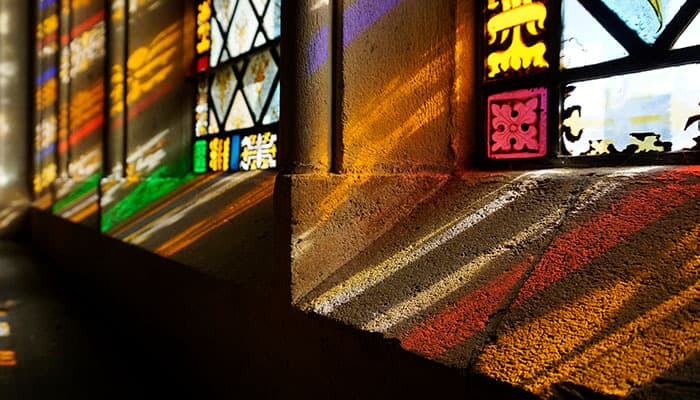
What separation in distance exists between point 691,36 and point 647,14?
100mm

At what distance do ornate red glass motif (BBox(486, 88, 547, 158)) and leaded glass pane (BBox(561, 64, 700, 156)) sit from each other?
0.18 ft

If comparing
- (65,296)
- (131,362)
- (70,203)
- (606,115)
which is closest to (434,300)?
(606,115)

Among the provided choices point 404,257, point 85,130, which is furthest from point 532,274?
point 85,130

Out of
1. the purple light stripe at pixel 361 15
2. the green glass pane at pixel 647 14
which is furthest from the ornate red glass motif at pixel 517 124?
the purple light stripe at pixel 361 15

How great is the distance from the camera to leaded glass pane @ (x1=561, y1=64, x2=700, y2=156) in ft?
3.38

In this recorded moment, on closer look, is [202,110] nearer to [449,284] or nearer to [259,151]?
[259,151]

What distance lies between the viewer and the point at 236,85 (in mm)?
2516

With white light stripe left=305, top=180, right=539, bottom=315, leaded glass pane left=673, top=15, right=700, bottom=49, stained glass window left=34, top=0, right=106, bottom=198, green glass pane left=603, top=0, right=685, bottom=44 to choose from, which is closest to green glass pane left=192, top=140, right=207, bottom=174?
stained glass window left=34, top=0, right=106, bottom=198

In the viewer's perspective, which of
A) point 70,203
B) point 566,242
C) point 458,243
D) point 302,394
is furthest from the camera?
point 70,203

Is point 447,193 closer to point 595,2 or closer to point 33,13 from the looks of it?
point 595,2

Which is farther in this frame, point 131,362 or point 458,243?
point 131,362

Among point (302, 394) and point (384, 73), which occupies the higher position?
point (384, 73)

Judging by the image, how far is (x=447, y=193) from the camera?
130 centimetres

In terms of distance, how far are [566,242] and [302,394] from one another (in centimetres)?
66
